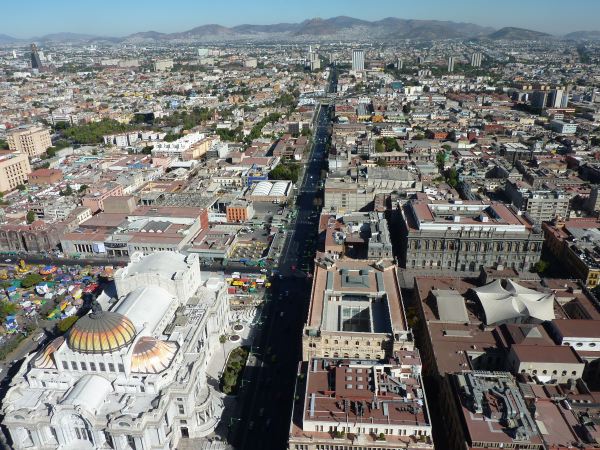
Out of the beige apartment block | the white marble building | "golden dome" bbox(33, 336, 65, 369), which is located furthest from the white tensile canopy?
the beige apartment block

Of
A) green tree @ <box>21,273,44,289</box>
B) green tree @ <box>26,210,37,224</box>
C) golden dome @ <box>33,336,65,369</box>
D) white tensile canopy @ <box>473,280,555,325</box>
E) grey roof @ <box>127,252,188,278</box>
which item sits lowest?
green tree @ <box>21,273,44,289</box>

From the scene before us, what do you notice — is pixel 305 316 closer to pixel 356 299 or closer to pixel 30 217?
pixel 356 299

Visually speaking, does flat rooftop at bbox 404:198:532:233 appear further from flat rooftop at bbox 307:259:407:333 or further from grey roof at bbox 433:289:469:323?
grey roof at bbox 433:289:469:323

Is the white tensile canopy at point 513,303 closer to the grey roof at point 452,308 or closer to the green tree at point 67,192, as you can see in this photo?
the grey roof at point 452,308

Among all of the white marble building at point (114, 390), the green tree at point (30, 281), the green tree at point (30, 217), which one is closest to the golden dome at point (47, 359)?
the white marble building at point (114, 390)

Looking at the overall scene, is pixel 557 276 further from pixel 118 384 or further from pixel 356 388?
pixel 118 384

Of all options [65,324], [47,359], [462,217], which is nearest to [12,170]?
[65,324]
